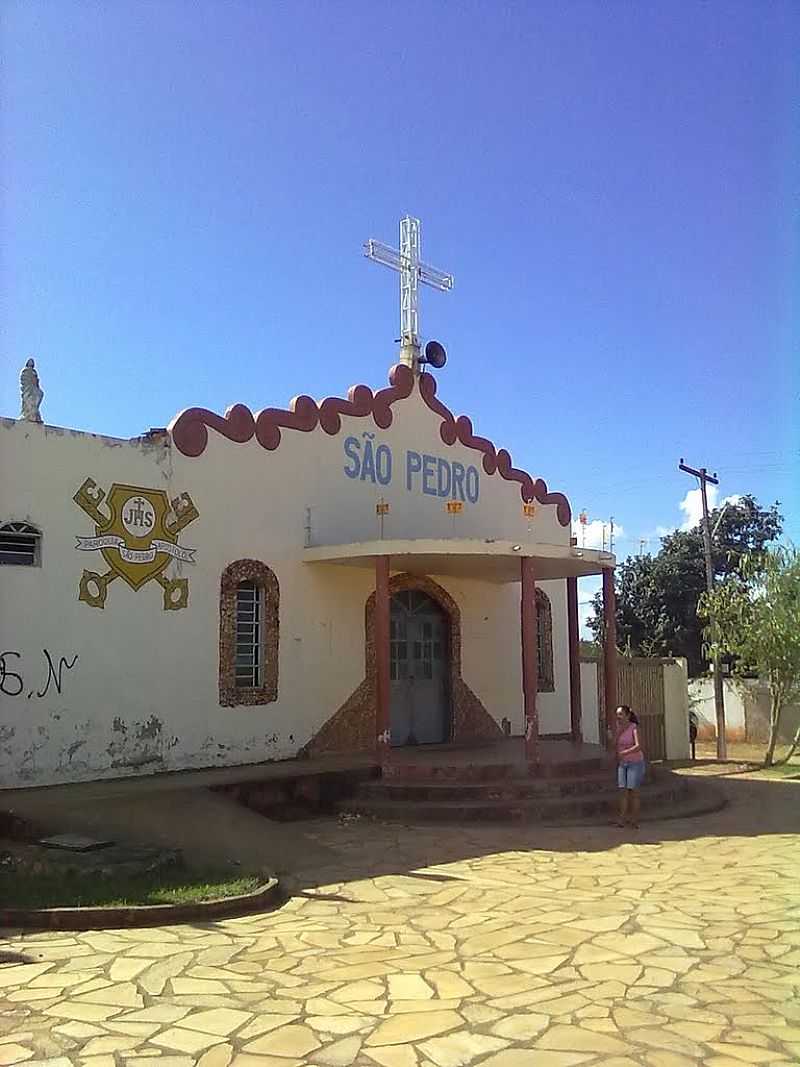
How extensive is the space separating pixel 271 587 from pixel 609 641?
542cm

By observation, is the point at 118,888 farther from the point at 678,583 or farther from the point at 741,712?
the point at 678,583

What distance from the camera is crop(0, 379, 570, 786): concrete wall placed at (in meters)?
11.0

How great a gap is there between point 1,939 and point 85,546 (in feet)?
18.8

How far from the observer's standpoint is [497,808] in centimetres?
1153

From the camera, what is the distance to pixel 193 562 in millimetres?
12570

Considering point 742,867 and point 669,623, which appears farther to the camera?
point 669,623

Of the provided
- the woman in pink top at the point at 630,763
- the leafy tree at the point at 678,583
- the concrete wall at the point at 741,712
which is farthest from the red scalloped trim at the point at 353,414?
the leafy tree at the point at 678,583

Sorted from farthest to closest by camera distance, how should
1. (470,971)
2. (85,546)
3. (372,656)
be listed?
(372,656) → (85,546) → (470,971)

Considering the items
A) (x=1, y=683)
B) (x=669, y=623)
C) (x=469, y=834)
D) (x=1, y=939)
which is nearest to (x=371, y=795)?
(x=469, y=834)

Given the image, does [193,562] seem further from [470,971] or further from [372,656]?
[470,971]

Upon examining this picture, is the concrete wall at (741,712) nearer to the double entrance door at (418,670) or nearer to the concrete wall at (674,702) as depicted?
the concrete wall at (674,702)

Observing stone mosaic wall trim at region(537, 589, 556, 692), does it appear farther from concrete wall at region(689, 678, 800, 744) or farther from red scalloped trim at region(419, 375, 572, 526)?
concrete wall at region(689, 678, 800, 744)

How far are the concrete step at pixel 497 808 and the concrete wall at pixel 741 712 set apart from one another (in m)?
12.4

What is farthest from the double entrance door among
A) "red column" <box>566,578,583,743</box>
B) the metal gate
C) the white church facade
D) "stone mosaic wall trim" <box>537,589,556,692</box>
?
the metal gate
